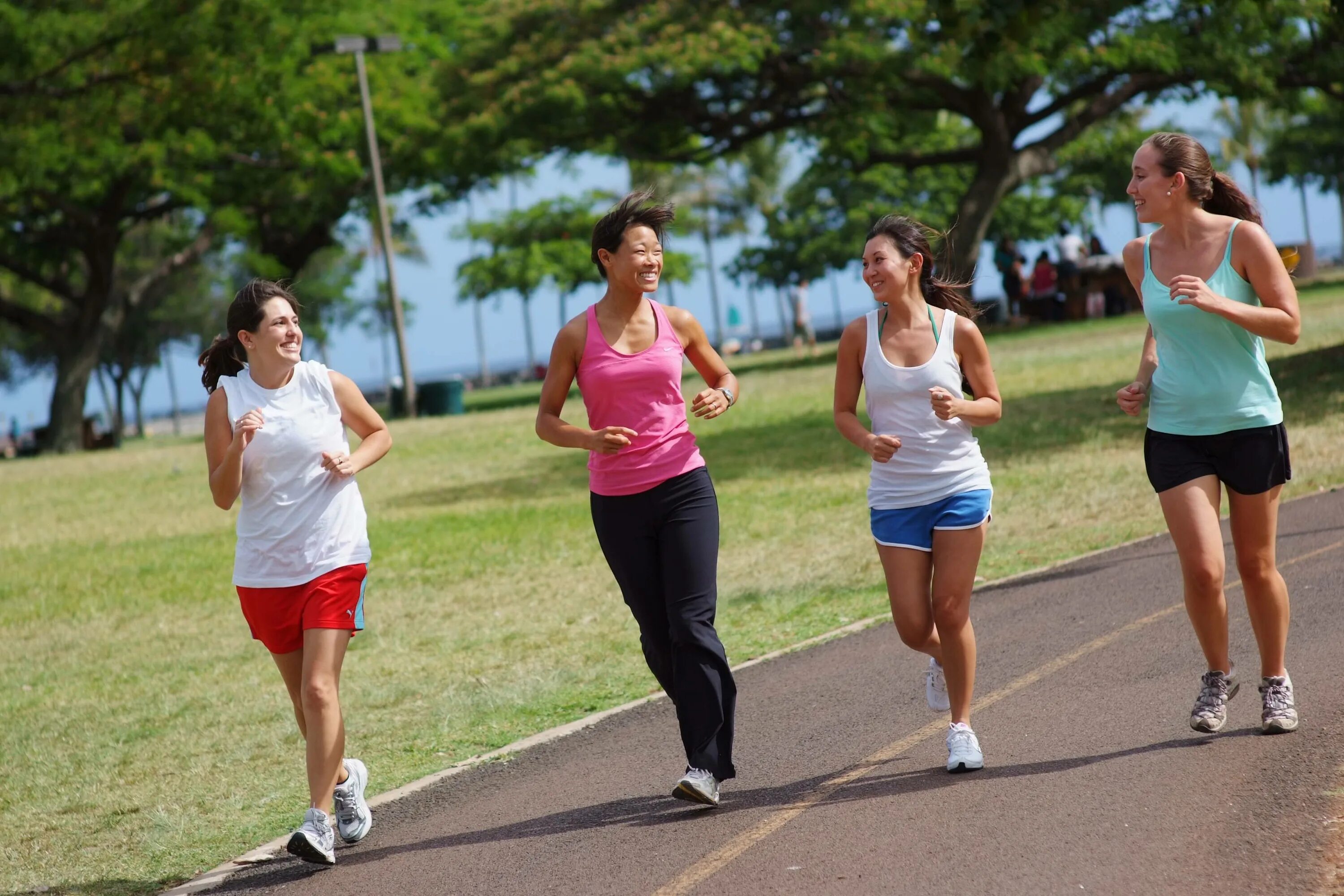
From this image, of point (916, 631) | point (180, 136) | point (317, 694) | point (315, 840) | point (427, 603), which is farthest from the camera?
point (180, 136)

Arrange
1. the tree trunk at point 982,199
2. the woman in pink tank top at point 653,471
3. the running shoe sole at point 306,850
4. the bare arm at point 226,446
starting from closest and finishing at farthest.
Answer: the running shoe sole at point 306,850
the bare arm at point 226,446
the woman in pink tank top at point 653,471
the tree trunk at point 982,199

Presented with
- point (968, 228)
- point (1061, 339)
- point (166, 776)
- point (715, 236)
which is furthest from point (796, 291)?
point (715, 236)

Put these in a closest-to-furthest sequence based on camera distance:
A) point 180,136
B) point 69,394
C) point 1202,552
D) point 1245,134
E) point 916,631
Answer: point 1202,552
point 916,631
point 180,136
point 69,394
point 1245,134

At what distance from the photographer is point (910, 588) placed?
5.44 metres

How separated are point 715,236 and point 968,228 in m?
53.8

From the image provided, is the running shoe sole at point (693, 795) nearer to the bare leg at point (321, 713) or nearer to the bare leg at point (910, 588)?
the bare leg at point (910, 588)

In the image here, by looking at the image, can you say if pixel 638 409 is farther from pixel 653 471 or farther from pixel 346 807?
pixel 346 807

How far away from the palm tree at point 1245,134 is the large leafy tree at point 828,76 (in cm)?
4937

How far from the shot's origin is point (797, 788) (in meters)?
5.50

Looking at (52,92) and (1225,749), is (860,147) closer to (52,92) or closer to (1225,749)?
(52,92)

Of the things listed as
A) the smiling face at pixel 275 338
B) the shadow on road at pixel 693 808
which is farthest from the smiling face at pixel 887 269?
the smiling face at pixel 275 338

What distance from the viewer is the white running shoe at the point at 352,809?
550 centimetres

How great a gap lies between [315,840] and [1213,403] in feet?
11.1

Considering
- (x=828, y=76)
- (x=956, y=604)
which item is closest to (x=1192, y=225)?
(x=956, y=604)
